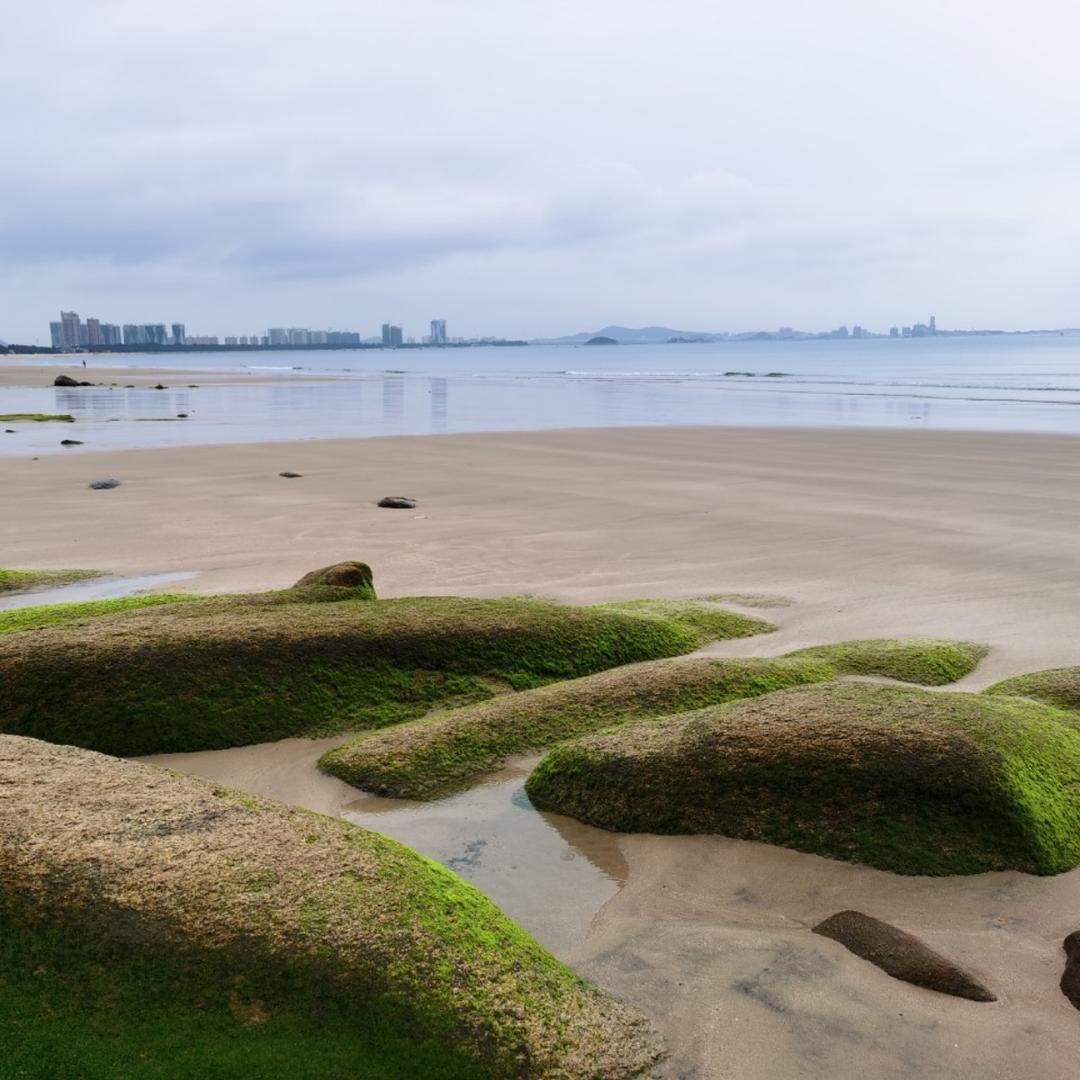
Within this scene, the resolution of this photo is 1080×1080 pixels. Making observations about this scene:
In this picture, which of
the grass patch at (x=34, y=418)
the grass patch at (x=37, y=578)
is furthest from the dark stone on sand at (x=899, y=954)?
the grass patch at (x=34, y=418)

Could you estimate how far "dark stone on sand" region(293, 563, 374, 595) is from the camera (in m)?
9.88

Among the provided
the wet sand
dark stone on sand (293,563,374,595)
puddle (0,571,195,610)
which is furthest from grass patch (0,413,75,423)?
the wet sand

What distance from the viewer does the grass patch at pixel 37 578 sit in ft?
40.1

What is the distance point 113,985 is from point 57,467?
76.7 feet

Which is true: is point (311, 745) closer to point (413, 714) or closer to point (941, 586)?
point (413, 714)

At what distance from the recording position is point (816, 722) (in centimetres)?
616

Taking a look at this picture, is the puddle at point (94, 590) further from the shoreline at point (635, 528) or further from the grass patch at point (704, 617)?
the grass patch at point (704, 617)

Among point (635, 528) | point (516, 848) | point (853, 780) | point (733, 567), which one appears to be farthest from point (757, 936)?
point (635, 528)

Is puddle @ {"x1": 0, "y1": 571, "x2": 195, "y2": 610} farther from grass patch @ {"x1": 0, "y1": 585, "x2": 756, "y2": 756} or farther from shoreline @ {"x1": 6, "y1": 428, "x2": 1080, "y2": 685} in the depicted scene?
grass patch @ {"x1": 0, "y1": 585, "x2": 756, "y2": 756}

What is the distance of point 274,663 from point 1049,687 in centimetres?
564

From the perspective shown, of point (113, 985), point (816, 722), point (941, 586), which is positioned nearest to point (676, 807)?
point (816, 722)

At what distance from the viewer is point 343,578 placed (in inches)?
390

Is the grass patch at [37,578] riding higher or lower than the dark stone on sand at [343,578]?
lower

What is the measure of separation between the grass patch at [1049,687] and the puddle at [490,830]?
368 centimetres
